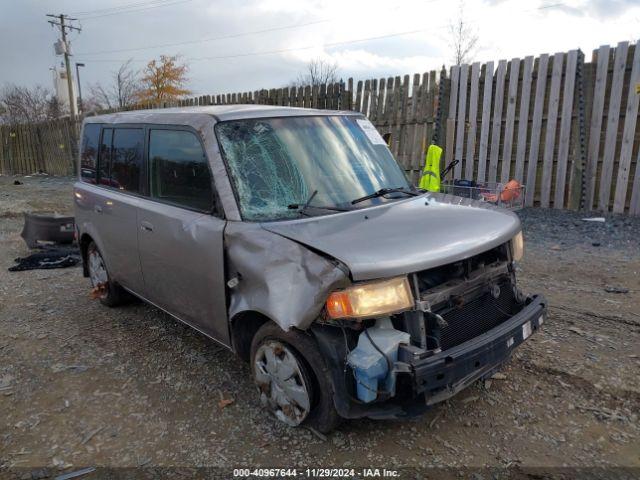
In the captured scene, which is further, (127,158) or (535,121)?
(535,121)

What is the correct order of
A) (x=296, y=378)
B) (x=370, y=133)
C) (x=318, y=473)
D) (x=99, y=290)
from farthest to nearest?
(x=99, y=290) < (x=370, y=133) < (x=296, y=378) < (x=318, y=473)

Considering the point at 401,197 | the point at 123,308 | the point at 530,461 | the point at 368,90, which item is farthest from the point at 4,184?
the point at 530,461

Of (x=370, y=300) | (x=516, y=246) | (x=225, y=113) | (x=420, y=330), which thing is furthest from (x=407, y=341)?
(x=225, y=113)

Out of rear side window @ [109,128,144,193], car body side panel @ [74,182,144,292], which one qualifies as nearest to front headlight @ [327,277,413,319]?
car body side panel @ [74,182,144,292]

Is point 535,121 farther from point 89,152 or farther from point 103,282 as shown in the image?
point 103,282

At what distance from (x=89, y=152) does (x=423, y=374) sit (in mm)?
4116

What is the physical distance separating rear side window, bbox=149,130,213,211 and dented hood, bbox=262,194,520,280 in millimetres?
685

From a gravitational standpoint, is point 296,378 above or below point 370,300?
below

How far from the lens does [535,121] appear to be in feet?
27.2

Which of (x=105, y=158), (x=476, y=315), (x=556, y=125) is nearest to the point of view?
(x=476, y=315)

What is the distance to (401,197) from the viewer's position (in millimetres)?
3508

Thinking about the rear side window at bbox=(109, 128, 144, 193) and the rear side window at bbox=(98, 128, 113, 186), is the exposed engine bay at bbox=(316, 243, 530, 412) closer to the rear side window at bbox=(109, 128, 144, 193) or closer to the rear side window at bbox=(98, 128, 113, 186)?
the rear side window at bbox=(109, 128, 144, 193)

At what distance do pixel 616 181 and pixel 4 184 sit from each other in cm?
1839

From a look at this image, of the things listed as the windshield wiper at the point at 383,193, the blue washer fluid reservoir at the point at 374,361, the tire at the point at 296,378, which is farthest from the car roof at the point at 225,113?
the blue washer fluid reservoir at the point at 374,361
